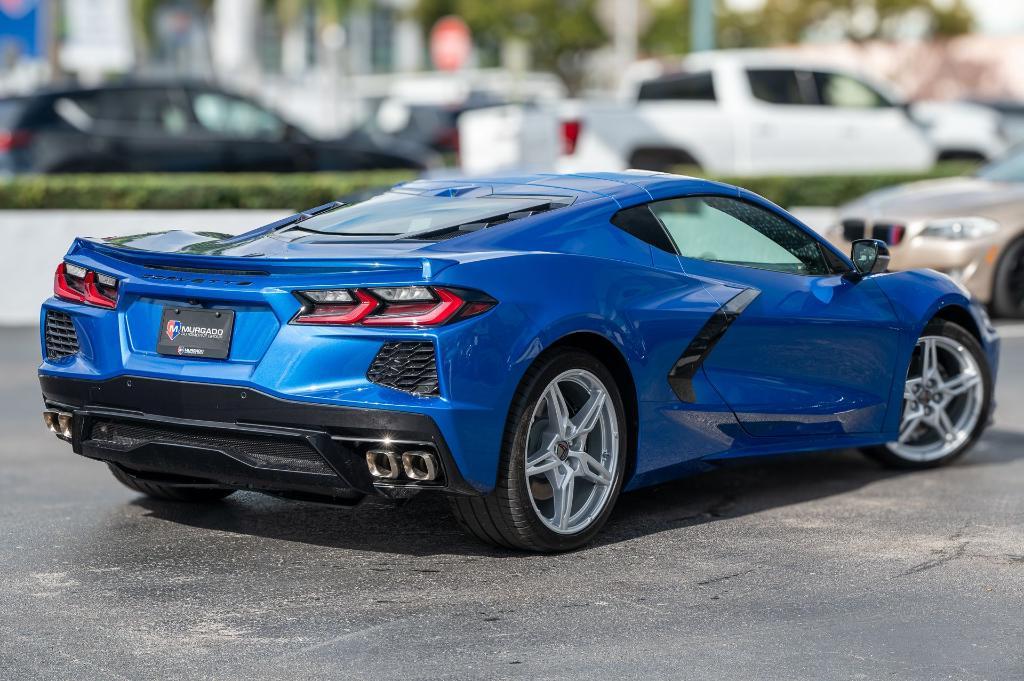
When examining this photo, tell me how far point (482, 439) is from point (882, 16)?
55.2 m

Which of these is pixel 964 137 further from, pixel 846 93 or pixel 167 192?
pixel 167 192

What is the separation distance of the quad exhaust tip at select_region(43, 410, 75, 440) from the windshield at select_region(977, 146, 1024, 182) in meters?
9.42

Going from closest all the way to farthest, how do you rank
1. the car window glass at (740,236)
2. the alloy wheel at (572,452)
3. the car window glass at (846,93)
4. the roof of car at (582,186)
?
the alloy wheel at (572,452)
the roof of car at (582,186)
the car window glass at (740,236)
the car window glass at (846,93)

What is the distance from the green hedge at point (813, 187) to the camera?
674 inches

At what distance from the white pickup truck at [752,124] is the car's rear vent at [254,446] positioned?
43.8 ft

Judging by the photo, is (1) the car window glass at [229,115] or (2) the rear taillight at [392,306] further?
(1) the car window glass at [229,115]

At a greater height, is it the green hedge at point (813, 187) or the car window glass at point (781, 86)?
the car window glass at point (781, 86)

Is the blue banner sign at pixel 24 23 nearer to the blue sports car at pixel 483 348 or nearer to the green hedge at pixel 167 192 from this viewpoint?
the green hedge at pixel 167 192

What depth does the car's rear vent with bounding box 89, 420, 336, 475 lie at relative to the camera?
18.3 ft

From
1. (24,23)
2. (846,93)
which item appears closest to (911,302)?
(846,93)

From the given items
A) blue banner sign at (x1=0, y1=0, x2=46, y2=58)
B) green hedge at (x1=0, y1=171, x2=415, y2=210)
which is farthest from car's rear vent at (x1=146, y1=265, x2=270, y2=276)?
blue banner sign at (x1=0, y1=0, x2=46, y2=58)

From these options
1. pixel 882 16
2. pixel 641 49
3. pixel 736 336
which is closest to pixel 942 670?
pixel 736 336

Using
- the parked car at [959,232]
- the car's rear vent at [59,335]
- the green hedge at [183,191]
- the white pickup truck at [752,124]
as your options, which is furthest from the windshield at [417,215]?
the white pickup truck at [752,124]

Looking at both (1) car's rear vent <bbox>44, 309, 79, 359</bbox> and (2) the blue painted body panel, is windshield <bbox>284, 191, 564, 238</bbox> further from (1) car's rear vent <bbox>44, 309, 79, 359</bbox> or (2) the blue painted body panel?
(1) car's rear vent <bbox>44, 309, 79, 359</bbox>
